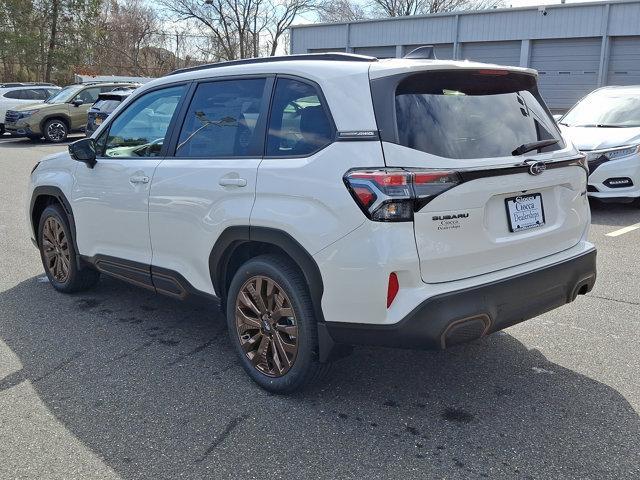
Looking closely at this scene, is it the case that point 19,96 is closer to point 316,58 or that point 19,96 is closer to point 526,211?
point 316,58

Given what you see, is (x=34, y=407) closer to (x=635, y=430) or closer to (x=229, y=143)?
(x=229, y=143)

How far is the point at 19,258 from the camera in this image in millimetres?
6473

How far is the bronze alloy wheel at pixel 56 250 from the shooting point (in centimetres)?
516

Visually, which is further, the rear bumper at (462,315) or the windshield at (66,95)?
the windshield at (66,95)

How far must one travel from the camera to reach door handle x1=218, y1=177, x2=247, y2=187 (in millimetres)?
3399

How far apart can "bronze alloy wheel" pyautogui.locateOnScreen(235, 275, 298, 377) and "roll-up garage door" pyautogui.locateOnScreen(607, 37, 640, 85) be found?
2543 centimetres

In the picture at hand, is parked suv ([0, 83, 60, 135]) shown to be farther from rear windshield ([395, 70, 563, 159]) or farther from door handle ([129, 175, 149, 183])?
rear windshield ([395, 70, 563, 159])

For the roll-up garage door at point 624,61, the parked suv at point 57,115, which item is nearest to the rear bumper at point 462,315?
the parked suv at point 57,115

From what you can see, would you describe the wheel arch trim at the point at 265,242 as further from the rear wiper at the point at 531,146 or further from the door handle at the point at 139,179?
the rear wiper at the point at 531,146

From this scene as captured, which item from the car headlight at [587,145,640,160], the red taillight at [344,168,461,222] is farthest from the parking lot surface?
the car headlight at [587,145,640,160]

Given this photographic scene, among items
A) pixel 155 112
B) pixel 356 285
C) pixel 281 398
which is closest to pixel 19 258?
pixel 155 112

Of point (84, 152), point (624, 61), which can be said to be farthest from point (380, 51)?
point (84, 152)

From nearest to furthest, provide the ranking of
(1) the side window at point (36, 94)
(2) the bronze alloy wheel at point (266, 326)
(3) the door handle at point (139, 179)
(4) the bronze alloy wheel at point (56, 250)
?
(2) the bronze alloy wheel at point (266, 326) → (3) the door handle at point (139, 179) → (4) the bronze alloy wheel at point (56, 250) → (1) the side window at point (36, 94)

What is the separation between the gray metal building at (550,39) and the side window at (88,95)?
16283 mm
